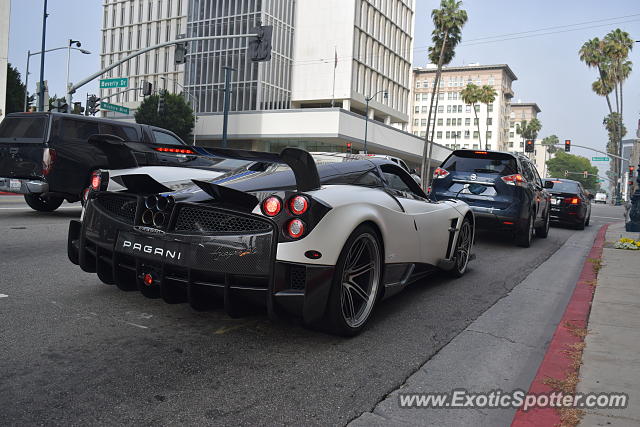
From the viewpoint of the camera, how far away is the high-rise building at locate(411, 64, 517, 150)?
118938 millimetres

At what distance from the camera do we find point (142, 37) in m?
72.4

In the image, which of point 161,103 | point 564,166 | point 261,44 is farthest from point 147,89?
point 564,166

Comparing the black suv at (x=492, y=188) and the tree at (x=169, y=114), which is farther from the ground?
the tree at (x=169, y=114)

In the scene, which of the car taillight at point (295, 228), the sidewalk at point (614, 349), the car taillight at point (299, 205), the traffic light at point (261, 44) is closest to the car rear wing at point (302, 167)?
the car taillight at point (299, 205)

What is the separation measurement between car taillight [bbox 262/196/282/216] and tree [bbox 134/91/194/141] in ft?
178

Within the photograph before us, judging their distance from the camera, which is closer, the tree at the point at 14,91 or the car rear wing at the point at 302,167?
the car rear wing at the point at 302,167

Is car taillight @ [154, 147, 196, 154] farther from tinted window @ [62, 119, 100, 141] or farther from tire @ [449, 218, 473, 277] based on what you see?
tinted window @ [62, 119, 100, 141]

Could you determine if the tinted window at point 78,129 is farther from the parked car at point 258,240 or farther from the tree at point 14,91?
the tree at point 14,91

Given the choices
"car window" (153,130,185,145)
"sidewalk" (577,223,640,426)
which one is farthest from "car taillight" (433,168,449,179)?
"car window" (153,130,185,145)

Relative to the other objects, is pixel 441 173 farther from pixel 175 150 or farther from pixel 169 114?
pixel 169 114

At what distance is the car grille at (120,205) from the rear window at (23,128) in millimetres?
7015
